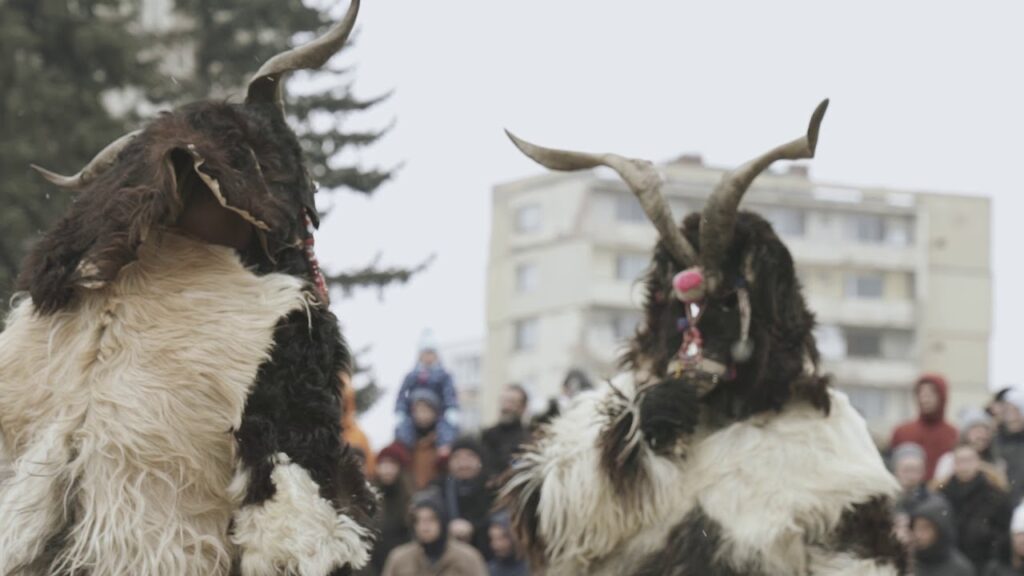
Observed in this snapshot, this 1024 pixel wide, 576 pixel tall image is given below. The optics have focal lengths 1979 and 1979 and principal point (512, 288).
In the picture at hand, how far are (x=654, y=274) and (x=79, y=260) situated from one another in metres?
4.32

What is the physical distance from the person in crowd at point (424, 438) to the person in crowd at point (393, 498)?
448 mm

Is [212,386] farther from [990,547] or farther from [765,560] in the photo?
[990,547]

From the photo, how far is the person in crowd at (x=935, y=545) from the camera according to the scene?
12539 mm

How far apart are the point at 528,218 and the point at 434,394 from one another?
69.2m

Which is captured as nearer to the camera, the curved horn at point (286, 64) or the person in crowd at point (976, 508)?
the curved horn at point (286, 64)

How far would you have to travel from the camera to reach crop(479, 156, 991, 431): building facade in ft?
269

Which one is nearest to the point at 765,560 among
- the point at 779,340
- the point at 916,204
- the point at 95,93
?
the point at 779,340

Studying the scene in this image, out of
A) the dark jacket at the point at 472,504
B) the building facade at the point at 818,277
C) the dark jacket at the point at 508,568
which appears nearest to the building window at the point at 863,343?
the building facade at the point at 818,277

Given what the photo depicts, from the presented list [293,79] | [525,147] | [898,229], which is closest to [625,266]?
[898,229]

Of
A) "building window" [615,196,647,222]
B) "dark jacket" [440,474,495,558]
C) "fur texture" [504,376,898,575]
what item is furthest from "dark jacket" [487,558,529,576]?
"building window" [615,196,647,222]

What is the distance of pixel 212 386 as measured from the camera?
5664mm

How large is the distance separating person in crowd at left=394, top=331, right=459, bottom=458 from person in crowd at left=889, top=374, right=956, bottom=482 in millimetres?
3318

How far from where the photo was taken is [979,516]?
13094mm

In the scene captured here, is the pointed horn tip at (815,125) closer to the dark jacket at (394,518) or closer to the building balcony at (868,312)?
the dark jacket at (394,518)
